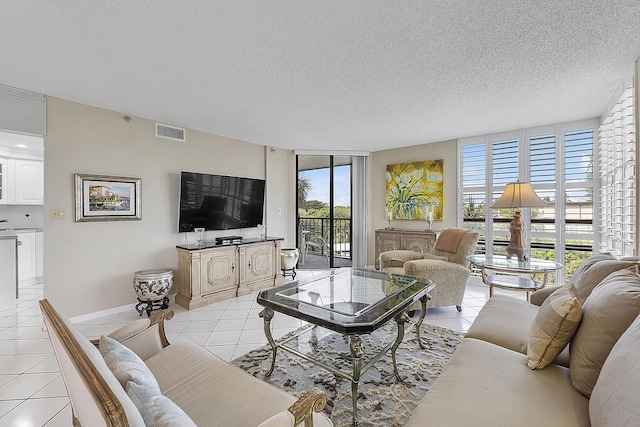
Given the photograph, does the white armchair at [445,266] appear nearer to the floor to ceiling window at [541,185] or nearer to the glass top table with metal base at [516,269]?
the glass top table with metal base at [516,269]

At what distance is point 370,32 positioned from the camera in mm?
1826

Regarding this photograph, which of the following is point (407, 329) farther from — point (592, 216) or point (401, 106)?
point (592, 216)

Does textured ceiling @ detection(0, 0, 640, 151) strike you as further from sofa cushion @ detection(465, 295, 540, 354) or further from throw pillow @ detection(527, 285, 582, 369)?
sofa cushion @ detection(465, 295, 540, 354)

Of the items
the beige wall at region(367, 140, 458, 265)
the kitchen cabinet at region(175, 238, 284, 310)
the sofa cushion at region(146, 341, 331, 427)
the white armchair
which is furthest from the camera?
the beige wall at region(367, 140, 458, 265)

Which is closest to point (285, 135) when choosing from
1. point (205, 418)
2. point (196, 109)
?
point (196, 109)

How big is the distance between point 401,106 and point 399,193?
2.32 m

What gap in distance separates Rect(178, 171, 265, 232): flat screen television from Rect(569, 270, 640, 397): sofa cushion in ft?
13.0

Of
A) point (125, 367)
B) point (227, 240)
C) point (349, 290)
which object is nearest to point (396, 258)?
point (349, 290)

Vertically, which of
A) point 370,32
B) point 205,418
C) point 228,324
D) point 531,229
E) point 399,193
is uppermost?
point 370,32

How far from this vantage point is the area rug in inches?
66.4

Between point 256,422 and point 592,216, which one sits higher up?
point 592,216

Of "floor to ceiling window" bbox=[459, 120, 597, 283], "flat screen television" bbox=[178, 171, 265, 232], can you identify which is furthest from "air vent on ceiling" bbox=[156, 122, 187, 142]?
"floor to ceiling window" bbox=[459, 120, 597, 283]

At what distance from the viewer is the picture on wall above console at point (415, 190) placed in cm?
480

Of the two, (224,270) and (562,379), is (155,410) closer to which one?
(562,379)
